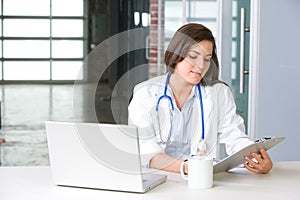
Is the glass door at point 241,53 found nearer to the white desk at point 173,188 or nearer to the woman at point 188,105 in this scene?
the woman at point 188,105

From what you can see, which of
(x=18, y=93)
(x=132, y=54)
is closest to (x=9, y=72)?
(x=18, y=93)

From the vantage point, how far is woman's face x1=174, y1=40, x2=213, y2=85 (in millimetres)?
2438

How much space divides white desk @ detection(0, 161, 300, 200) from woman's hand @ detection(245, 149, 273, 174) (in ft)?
0.06

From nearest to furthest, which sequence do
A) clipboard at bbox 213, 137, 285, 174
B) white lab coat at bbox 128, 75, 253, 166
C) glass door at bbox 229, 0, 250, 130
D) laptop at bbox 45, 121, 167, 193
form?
1. laptop at bbox 45, 121, 167, 193
2. clipboard at bbox 213, 137, 285, 174
3. white lab coat at bbox 128, 75, 253, 166
4. glass door at bbox 229, 0, 250, 130

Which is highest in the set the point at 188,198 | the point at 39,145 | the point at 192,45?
the point at 192,45

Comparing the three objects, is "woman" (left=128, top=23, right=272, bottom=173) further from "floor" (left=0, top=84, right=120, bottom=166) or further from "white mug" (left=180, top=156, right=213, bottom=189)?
"floor" (left=0, top=84, right=120, bottom=166)

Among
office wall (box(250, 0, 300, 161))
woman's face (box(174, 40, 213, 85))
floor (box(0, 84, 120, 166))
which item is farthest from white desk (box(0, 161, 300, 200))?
floor (box(0, 84, 120, 166))

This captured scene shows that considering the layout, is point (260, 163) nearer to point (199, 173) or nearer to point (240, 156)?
point (240, 156)

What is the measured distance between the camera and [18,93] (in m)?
10.8

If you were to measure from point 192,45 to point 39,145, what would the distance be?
4.39 meters

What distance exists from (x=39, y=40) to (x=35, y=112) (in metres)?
3.99

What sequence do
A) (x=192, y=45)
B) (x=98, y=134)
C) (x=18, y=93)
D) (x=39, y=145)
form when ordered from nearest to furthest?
(x=98, y=134) < (x=192, y=45) < (x=39, y=145) < (x=18, y=93)

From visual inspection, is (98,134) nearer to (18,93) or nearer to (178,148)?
(178,148)

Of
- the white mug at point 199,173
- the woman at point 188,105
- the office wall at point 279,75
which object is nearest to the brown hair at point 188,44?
the woman at point 188,105
